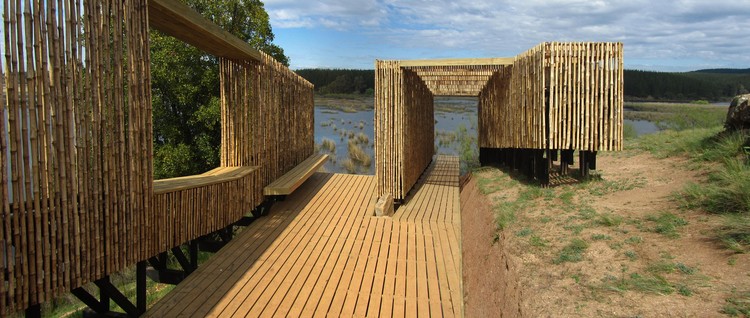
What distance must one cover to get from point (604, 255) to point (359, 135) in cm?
1913

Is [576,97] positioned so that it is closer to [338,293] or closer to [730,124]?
[730,124]

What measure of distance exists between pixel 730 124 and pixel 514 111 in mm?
3392

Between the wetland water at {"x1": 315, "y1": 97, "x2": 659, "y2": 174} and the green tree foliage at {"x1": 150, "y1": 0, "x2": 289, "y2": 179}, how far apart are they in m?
6.79

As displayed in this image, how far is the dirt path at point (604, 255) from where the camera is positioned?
305cm

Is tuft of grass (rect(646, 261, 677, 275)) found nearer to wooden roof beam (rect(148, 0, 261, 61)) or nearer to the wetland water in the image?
wooden roof beam (rect(148, 0, 261, 61))

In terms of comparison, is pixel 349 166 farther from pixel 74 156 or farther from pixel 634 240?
pixel 74 156

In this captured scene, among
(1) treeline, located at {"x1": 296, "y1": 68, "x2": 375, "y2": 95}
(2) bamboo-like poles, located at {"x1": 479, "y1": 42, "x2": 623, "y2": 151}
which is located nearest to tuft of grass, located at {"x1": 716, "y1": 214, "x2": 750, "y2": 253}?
(2) bamboo-like poles, located at {"x1": 479, "y1": 42, "x2": 623, "y2": 151}

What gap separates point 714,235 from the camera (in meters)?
3.71

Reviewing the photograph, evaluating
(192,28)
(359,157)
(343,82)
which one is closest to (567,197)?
(192,28)

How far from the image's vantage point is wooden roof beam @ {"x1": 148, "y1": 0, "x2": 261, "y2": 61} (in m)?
4.29

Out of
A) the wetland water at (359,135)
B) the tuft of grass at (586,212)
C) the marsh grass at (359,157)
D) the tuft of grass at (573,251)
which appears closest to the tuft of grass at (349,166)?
the wetland water at (359,135)

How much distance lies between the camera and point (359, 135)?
2270 centimetres

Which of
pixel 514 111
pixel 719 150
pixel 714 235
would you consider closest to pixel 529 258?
pixel 714 235

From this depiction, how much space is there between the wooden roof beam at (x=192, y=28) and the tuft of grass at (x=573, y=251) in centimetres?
450
